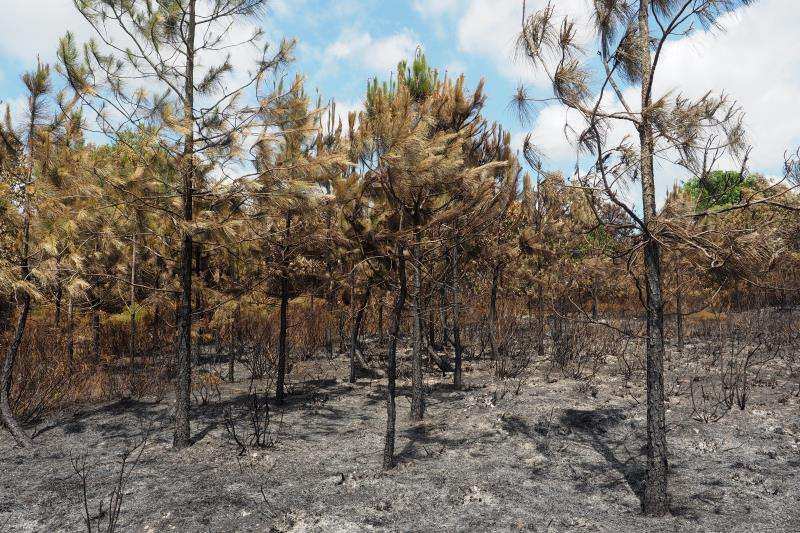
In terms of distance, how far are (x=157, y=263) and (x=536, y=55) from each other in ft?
38.8

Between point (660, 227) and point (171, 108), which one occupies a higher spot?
point (171, 108)

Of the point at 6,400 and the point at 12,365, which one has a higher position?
the point at 12,365

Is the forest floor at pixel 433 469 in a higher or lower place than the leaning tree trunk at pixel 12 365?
lower

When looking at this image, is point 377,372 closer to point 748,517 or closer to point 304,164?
point 304,164

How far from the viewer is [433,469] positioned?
657 centimetres

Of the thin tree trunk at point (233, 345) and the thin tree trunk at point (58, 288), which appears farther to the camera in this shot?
the thin tree trunk at point (233, 345)

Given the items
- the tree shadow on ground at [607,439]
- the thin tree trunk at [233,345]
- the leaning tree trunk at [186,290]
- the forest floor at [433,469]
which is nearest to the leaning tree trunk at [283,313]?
the forest floor at [433,469]

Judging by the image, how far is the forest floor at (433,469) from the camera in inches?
204

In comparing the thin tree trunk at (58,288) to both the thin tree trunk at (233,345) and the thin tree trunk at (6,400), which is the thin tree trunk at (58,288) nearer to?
the thin tree trunk at (6,400)

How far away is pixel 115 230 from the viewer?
7.20 metres

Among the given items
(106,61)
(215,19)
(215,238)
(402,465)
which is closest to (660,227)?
(402,465)

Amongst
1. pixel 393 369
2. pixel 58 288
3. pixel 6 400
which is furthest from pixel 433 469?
pixel 58 288

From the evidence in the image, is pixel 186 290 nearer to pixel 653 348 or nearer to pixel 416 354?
pixel 416 354

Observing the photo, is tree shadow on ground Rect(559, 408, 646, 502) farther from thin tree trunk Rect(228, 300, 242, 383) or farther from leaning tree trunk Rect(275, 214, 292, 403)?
thin tree trunk Rect(228, 300, 242, 383)
